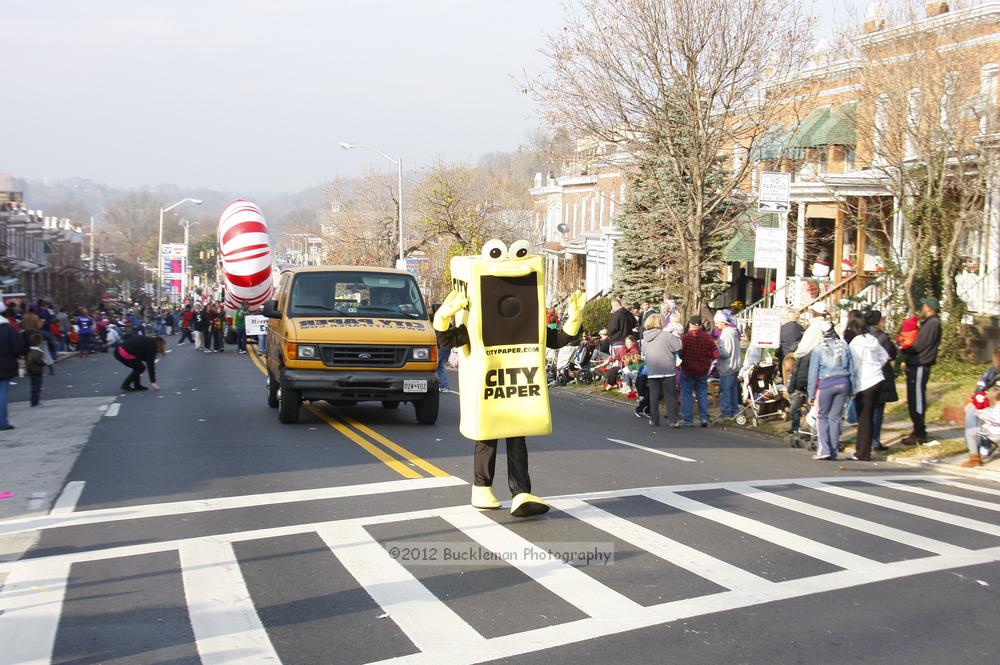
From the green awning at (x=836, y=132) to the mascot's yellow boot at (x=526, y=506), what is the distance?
1733cm

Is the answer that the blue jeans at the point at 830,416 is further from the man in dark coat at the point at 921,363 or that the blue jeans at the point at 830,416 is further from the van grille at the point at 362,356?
the van grille at the point at 362,356

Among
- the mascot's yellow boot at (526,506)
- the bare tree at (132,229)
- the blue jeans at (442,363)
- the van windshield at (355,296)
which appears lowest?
the mascot's yellow boot at (526,506)

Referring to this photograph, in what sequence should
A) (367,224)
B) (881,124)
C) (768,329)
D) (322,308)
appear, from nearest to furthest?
(322,308), (768,329), (881,124), (367,224)

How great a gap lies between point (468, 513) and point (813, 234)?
23.9m

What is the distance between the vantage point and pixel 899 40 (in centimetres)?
1942

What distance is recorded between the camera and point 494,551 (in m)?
7.29

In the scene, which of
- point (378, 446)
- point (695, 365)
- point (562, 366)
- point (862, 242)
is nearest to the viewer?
point (378, 446)

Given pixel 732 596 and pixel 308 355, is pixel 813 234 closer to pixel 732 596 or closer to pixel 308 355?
pixel 308 355

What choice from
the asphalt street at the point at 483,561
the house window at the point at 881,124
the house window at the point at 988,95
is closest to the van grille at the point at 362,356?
the asphalt street at the point at 483,561

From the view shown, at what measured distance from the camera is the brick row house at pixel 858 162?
18.8 meters

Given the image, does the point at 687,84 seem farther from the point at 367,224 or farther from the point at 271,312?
the point at 367,224

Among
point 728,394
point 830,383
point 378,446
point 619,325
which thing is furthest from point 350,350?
point 619,325

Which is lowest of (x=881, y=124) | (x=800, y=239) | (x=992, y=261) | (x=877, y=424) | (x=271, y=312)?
(x=877, y=424)

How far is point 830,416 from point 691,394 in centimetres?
351
